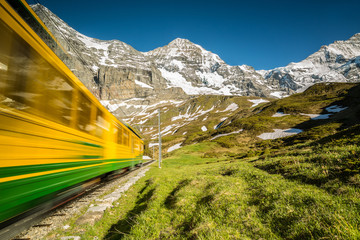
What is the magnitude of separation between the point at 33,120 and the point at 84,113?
258cm

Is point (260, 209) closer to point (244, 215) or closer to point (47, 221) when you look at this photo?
point (244, 215)

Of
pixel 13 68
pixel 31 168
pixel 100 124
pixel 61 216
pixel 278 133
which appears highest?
pixel 13 68

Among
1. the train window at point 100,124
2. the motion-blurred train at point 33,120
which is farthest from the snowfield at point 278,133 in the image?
the motion-blurred train at point 33,120

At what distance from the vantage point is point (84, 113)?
6641mm

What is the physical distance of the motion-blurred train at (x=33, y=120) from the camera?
3.40 m

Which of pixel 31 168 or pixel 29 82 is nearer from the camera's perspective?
pixel 31 168

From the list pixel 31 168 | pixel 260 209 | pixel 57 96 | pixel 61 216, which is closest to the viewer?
pixel 31 168

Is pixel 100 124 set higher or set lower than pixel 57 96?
lower

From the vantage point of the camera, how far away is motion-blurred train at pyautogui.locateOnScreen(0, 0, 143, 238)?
3.40 m

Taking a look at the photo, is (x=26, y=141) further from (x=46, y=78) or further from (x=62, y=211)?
(x=62, y=211)

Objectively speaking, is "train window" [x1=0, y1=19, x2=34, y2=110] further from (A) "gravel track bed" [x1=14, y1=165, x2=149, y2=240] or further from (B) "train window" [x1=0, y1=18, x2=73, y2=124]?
(A) "gravel track bed" [x1=14, y1=165, x2=149, y2=240]

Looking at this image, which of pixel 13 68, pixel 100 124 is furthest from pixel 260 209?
pixel 100 124

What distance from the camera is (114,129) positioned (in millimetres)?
10320

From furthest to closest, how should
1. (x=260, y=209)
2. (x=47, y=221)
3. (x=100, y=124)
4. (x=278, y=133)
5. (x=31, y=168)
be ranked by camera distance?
(x=278, y=133), (x=100, y=124), (x=47, y=221), (x=260, y=209), (x=31, y=168)
